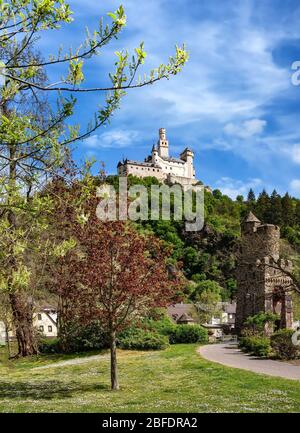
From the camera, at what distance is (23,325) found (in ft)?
85.4

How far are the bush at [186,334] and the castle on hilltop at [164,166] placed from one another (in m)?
101

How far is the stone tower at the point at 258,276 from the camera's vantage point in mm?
34844

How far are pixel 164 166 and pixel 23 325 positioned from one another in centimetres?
12693

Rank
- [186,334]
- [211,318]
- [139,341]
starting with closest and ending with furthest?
[139,341] → [186,334] → [211,318]

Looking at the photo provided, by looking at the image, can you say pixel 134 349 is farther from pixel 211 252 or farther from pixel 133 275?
pixel 211 252

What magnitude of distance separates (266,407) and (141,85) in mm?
8960

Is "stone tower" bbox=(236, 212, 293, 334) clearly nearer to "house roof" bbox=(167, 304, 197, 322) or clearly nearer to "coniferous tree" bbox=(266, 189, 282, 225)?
"house roof" bbox=(167, 304, 197, 322)

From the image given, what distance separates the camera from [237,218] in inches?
4983

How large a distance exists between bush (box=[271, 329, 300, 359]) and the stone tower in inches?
396

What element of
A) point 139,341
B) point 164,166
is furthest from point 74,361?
point 164,166

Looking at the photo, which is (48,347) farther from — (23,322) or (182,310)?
(182,310)

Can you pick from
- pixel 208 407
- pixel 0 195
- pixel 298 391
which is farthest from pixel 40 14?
pixel 298 391

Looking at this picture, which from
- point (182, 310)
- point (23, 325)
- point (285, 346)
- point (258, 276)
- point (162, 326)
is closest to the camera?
point (285, 346)

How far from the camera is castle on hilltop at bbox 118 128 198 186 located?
142 meters
